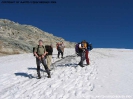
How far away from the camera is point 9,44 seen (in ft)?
159

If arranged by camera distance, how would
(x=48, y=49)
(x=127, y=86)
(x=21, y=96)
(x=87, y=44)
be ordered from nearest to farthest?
(x=21, y=96), (x=127, y=86), (x=48, y=49), (x=87, y=44)

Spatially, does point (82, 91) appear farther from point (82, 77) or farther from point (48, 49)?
point (48, 49)

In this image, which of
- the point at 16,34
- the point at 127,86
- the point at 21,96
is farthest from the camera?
the point at 16,34

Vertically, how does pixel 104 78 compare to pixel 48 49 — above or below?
below

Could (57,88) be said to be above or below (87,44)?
below

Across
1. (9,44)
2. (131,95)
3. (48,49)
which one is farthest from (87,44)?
(9,44)

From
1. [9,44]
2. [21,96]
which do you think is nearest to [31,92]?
[21,96]

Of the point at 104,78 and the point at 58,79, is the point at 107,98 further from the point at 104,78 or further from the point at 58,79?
the point at 58,79

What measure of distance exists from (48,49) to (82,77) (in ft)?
13.0

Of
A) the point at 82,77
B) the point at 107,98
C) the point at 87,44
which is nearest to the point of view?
the point at 107,98

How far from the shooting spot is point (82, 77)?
1415 cm

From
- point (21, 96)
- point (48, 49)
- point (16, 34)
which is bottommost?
point (21, 96)

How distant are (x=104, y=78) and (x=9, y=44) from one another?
3816cm

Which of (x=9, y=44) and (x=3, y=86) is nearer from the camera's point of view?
(x=3, y=86)
